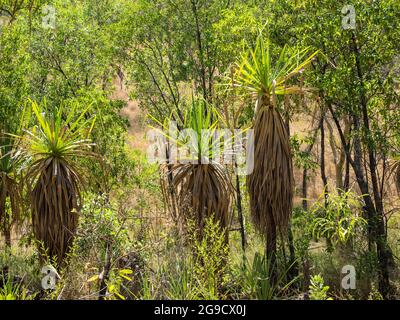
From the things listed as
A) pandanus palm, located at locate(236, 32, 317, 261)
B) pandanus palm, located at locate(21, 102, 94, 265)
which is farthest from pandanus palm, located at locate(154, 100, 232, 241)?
pandanus palm, located at locate(21, 102, 94, 265)

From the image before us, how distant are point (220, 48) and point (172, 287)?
873 centimetres


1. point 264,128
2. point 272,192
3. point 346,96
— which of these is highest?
point 346,96

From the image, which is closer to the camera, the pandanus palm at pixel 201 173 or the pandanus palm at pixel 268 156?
the pandanus palm at pixel 268 156

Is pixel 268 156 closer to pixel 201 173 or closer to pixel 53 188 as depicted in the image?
pixel 201 173

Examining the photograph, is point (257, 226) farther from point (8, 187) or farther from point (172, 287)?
point (8, 187)

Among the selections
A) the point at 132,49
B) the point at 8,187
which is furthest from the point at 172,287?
the point at 132,49

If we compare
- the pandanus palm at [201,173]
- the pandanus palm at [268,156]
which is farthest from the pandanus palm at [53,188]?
the pandanus palm at [268,156]

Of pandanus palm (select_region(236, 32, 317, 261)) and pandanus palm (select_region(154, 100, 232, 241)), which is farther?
pandanus palm (select_region(154, 100, 232, 241))

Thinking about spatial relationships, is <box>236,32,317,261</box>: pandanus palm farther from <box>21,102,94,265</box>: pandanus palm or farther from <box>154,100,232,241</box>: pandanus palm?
<box>21,102,94,265</box>: pandanus palm

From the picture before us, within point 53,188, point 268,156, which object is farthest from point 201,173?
point 53,188

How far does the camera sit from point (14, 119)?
49.0 feet

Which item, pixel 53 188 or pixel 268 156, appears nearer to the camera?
pixel 268 156

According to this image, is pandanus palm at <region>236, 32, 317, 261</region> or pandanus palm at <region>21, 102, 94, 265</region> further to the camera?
pandanus palm at <region>21, 102, 94, 265</region>

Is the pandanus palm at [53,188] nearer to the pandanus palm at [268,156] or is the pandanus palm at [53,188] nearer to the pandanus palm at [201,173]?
the pandanus palm at [201,173]
